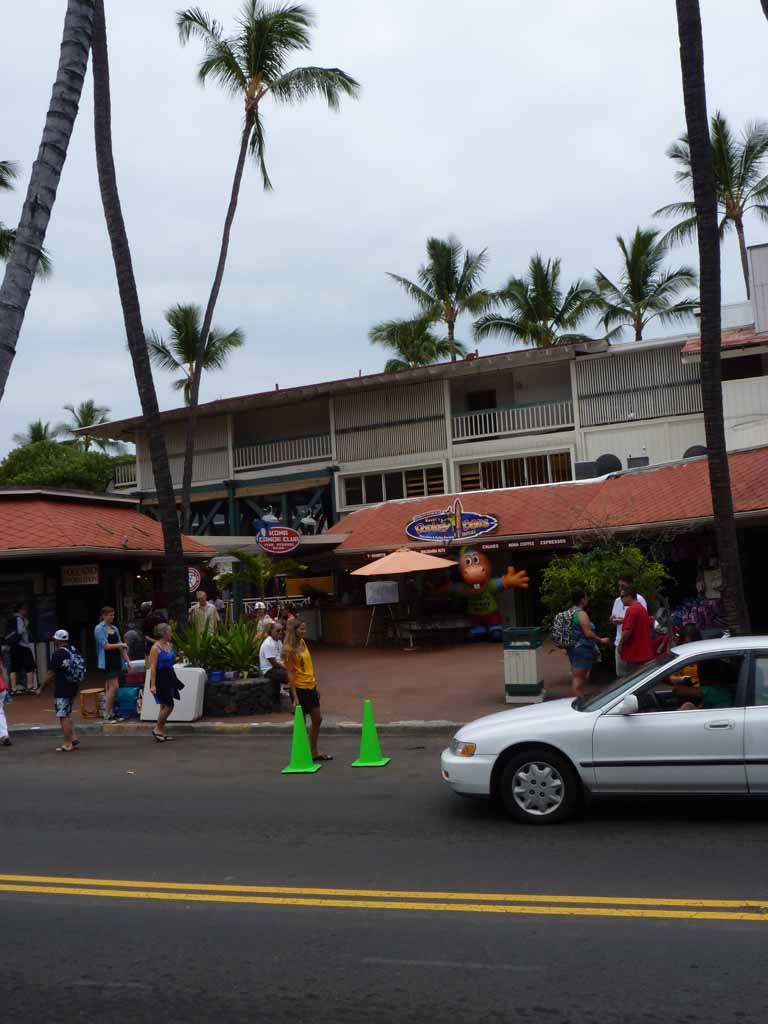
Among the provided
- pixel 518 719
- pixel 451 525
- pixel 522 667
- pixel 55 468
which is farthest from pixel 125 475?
pixel 518 719

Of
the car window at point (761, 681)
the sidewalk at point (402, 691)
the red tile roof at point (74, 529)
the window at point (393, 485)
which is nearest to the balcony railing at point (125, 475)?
the window at point (393, 485)

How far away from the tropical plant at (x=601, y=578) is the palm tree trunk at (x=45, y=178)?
10023 millimetres

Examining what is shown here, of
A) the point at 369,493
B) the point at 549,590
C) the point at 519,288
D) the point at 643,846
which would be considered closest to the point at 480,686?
the point at 549,590

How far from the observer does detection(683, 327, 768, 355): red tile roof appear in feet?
70.8

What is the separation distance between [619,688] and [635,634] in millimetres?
4495

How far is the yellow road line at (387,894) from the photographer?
18.8 ft

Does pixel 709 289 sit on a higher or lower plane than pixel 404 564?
higher

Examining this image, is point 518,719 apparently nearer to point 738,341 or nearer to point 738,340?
point 738,341

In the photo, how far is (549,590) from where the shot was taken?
601 inches

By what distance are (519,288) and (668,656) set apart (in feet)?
120

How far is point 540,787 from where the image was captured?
25.5 feet

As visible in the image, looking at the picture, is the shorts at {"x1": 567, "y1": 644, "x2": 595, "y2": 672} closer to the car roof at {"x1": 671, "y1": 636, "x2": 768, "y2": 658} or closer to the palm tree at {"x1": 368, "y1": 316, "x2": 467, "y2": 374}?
the car roof at {"x1": 671, "y1": 636, "x2": 768, "y2": 658}

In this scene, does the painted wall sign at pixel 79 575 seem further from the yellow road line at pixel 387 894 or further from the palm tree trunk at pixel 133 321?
the yellow road line at pixel 387 894

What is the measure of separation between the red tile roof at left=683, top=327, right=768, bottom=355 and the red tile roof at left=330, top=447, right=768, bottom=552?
2.71m
